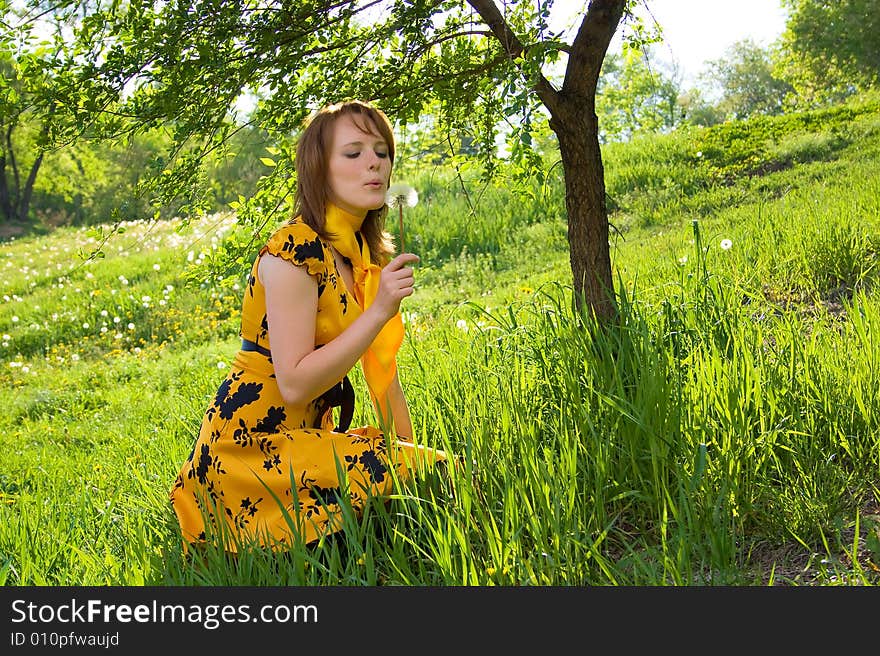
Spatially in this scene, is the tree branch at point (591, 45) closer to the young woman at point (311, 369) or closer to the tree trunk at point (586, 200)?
the tree trunk at point (586, 200)

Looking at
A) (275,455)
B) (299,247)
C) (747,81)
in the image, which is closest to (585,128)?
(299,247)

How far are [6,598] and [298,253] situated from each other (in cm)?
122

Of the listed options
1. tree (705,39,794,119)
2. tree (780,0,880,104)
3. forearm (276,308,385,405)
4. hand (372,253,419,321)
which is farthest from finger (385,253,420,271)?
tree (705,39,794,119)

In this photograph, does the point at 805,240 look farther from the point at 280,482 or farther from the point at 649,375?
the point at 280,482

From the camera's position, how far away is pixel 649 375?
105 inches

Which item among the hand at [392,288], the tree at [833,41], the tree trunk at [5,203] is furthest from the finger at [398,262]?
the tree trunk at [5,203]

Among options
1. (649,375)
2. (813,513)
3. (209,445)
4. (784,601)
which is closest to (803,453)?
(813,513)

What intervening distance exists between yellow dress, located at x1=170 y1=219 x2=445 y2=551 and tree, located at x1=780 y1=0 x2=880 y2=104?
76.6 ft

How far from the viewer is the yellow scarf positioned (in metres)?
2.67

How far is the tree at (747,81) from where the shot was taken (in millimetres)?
49219

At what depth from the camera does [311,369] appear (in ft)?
7.73

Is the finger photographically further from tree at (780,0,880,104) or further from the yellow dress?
tree at (780,0,880,104)

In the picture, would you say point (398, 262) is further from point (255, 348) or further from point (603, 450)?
point (603, 450)

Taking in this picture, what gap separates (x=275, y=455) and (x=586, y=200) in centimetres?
160
